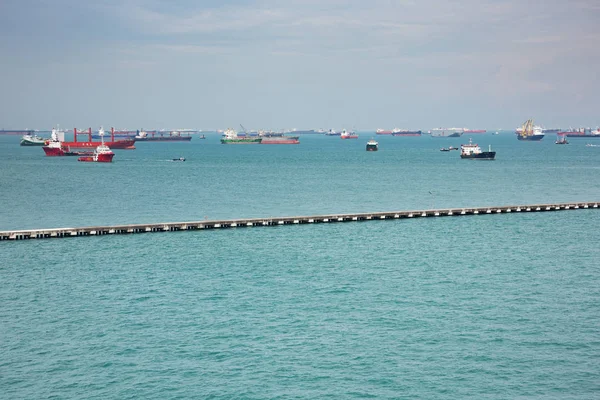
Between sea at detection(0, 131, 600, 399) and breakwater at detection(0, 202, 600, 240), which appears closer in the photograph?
sea at detection(0, 131, 600, 399)

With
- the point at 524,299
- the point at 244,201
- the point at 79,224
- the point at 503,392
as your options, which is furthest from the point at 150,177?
the point at 503,392

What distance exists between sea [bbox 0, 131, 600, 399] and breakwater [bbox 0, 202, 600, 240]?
1675mm

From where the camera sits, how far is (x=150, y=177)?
157m

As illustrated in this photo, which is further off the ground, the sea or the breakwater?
the breakwater

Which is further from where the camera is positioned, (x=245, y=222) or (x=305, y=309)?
(x=245, y=222)

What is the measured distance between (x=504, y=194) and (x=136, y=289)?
286 feet

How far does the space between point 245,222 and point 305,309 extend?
35.9 meters

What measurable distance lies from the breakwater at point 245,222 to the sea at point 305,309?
1.67 meters

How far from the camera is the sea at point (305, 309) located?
35656mm

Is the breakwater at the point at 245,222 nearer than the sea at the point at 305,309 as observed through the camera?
No

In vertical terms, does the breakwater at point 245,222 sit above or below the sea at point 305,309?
above

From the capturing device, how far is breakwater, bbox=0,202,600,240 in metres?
73.1

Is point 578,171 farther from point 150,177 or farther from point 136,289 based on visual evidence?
point 136,289

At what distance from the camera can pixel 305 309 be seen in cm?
4731
